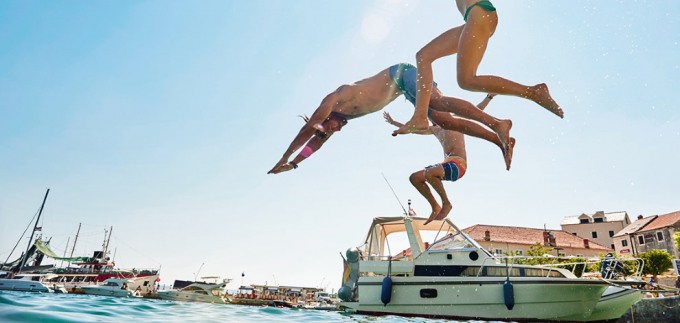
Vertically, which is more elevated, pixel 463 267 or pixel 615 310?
pixel 463 267

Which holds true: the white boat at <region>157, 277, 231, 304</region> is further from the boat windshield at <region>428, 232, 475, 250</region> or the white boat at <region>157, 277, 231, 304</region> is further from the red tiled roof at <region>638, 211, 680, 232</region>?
the red tiled roof at <region>638, 211, 680, 232</region>

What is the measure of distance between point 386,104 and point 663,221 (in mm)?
63330

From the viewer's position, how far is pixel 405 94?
4.14m

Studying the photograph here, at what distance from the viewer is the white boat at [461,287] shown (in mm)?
11422

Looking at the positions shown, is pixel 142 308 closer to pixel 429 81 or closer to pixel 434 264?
pixel 429 81

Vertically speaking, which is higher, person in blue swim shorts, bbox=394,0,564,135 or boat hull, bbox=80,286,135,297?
person in blue swim shorts, bbox=394,0,564,135

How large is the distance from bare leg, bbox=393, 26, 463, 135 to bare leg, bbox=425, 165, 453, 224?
49.7 inches

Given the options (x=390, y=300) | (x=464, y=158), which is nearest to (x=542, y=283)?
(x=390, y=300)

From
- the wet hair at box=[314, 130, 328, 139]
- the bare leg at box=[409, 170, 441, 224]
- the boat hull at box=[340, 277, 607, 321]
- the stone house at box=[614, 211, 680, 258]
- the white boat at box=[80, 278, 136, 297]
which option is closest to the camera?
the wet hair at box=[314, 130, 328, 139]

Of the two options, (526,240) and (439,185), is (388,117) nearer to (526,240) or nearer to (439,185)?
(439,185)

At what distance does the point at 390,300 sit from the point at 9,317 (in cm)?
1008

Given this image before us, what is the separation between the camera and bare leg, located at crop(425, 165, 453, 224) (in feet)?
15.6

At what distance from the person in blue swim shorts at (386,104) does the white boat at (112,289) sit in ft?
147

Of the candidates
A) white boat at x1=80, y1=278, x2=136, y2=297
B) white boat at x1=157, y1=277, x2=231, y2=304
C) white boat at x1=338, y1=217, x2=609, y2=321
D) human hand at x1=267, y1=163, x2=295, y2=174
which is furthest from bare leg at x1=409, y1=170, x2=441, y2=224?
white boat at x1=80, y1=278, x2=136, y2=297
